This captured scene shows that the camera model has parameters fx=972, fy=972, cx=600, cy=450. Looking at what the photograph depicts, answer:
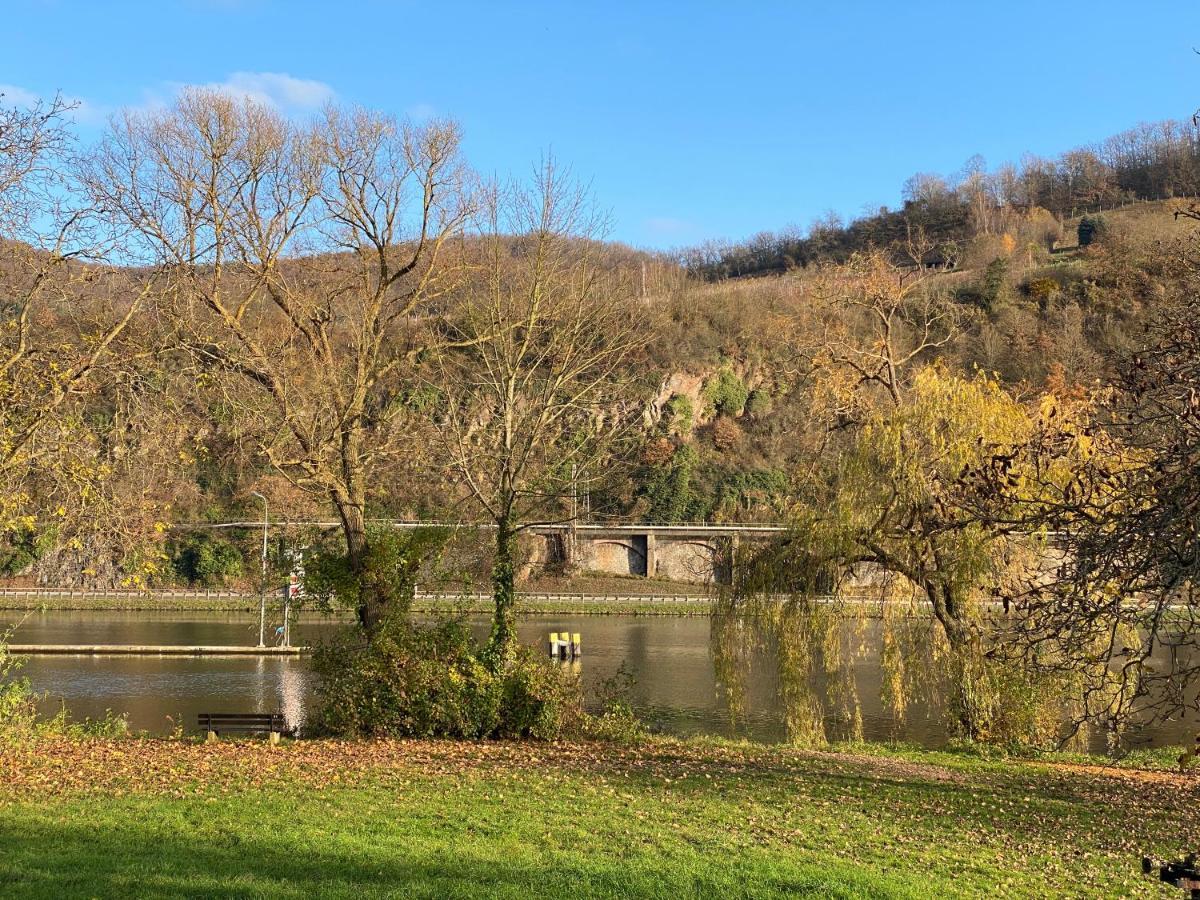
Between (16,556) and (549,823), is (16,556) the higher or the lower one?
the higher one

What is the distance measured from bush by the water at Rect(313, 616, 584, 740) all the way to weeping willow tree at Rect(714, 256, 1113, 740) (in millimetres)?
4158

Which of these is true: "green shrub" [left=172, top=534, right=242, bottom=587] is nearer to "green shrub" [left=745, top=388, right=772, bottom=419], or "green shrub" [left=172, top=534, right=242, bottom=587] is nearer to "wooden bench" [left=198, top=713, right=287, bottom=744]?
"green shrub" [left=745, top=388, right=772, bottom=419]

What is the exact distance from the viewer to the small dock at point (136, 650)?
2939 centimetres

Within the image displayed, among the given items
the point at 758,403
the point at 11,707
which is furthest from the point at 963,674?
the point at 758,403

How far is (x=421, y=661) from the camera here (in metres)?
13.8

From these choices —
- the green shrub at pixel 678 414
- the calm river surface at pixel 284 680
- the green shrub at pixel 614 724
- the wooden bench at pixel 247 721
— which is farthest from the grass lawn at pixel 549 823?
the green shrub at pixel 678 414

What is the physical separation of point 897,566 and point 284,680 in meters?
16.8

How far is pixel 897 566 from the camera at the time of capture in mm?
16406

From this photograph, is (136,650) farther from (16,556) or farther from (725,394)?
(725,394)

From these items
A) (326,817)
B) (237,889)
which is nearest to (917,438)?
(326,817)

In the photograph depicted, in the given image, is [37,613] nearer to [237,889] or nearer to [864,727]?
[864,727]

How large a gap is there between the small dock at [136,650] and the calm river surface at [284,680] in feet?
1.57

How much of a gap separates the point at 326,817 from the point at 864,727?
14.4 metres

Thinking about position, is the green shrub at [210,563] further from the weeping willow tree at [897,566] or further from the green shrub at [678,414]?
the weeping willow tree at [897,566]
